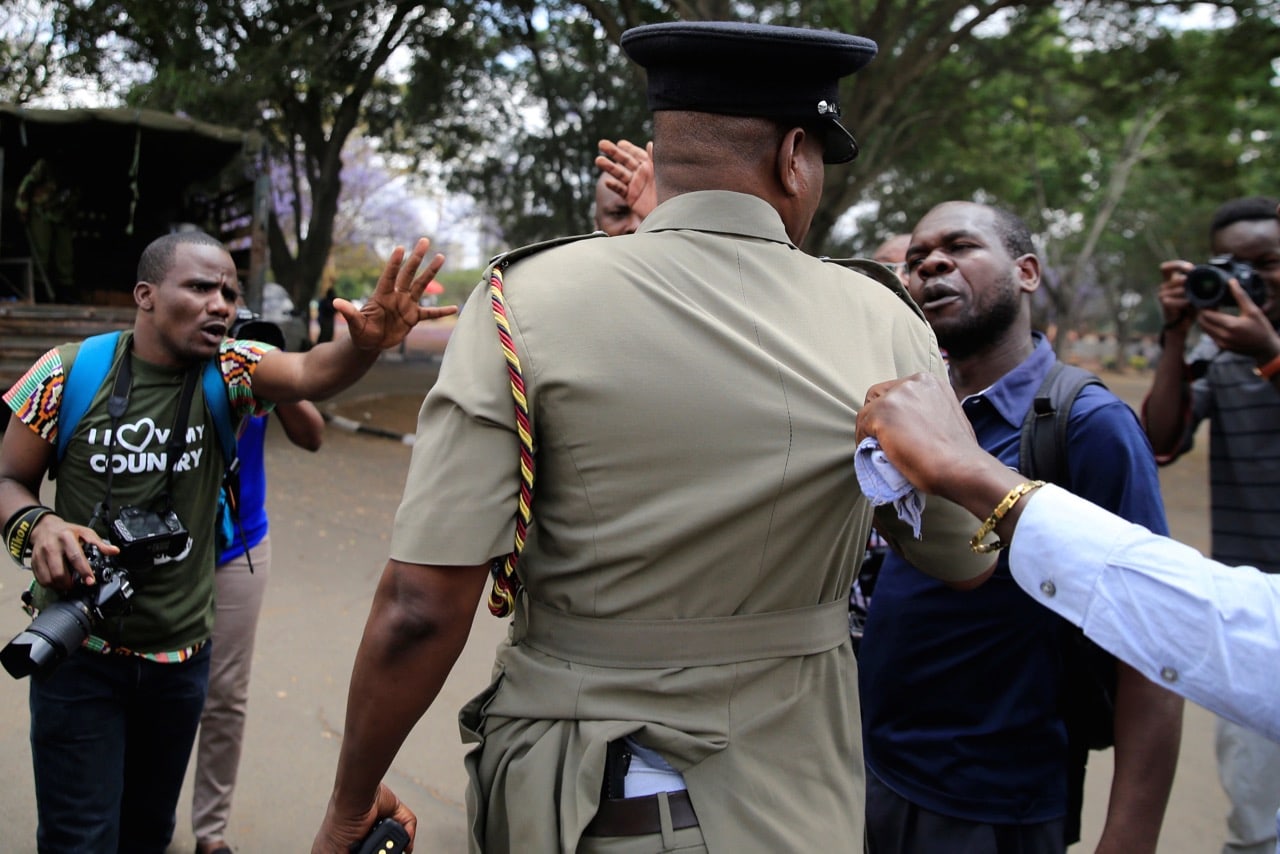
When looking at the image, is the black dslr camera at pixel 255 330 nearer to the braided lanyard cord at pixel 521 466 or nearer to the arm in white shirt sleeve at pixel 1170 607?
the braided lanyard cord at pixel 521 466

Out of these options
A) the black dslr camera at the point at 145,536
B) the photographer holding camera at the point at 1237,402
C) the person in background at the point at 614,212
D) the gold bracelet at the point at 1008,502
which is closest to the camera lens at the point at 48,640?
the black dslr camera at the point at 145,536

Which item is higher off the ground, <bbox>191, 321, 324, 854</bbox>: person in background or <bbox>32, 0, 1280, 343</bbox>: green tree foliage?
<bbox>32, 0, 1280, 343</bbox>: green tree foliage

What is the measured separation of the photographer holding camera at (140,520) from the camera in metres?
2.56

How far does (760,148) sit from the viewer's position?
1622mm

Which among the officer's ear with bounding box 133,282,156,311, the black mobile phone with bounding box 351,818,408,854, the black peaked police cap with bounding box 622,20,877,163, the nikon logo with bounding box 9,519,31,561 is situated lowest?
the nikon logo with bounding box 9,519,31,561

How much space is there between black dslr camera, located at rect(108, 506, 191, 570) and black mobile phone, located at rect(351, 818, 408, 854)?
4.28 ft

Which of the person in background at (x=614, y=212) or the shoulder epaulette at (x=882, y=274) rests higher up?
the shoulder epaulette at (x=882, y=274)

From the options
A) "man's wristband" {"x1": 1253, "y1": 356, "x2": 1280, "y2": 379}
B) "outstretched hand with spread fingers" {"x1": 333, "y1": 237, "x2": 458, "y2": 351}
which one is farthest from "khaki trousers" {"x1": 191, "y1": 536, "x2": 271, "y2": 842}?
"man's wristband" {"x1": 1253, "y1": 356, "x2": 1280, "y2": 379}

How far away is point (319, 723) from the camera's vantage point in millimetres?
4422

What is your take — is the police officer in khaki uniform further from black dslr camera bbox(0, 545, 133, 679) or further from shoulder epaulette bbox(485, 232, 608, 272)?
black dslr camera bbox(0, 545, 133, 679)

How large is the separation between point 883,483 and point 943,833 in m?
1.22

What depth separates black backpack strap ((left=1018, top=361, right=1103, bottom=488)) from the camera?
7.27 ft

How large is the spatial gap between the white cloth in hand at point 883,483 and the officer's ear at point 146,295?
2229 millimetres

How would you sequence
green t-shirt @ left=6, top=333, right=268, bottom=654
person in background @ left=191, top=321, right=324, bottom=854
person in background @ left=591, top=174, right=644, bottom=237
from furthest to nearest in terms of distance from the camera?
person in background @ left=191, top=321, right=324, bottom=854
person in background @ left=591, top=174, right=644, bottom=237
green t-shirt @ left=6, top=333, right=268, bottom=654
